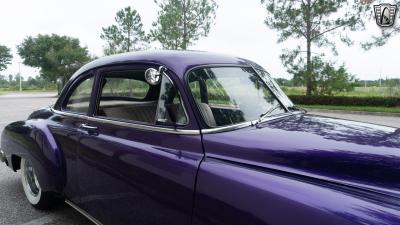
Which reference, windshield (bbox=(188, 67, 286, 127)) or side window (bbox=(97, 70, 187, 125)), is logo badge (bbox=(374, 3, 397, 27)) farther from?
side window (bbox=(97, 70, 187, 125))

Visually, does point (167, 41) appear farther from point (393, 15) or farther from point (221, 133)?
point (221, 133)

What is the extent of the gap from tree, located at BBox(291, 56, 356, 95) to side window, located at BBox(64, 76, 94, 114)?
72.6 feet

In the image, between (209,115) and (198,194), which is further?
(209,115)

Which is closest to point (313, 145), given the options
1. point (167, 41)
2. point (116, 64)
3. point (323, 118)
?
point (323, 118)

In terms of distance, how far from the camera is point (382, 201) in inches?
68.6

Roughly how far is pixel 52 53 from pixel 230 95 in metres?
47.7

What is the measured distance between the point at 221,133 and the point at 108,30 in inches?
1707

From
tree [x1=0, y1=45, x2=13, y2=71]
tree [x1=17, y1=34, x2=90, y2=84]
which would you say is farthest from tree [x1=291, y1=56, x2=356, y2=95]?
tree [x1=0, y1=45, x2=13, y2=71]

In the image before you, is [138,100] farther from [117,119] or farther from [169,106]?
A: [169,106]

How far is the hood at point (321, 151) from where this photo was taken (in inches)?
76.2

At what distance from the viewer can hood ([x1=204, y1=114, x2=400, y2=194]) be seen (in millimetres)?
1937

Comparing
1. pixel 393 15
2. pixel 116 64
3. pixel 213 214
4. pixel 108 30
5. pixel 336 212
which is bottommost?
pixel 213 214

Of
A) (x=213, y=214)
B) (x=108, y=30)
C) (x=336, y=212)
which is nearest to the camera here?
(x=336, y=212)

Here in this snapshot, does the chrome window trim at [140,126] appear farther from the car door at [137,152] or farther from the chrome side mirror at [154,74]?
the chrome side mirror at [154,74]
